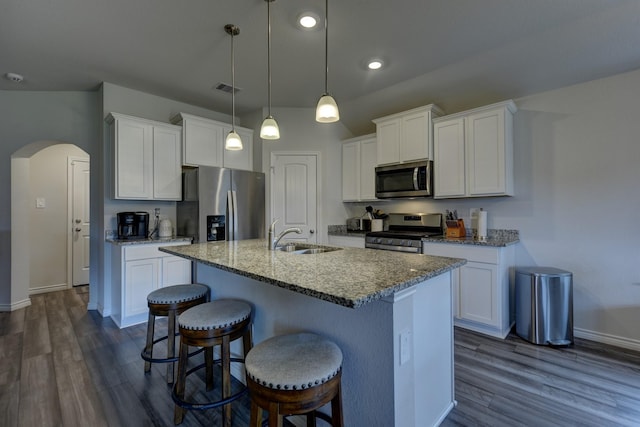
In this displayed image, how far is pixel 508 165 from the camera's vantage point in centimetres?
308

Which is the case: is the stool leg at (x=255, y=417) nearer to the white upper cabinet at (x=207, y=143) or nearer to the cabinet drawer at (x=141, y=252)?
the cabinet drawer at (x=141, y=252)

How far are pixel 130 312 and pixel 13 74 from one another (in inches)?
111

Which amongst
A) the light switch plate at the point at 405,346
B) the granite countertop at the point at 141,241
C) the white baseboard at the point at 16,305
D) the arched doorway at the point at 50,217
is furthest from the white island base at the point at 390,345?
the arched doorway at the point at 50,217

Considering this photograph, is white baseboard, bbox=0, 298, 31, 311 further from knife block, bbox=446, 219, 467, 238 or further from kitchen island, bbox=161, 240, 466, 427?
knife block, bbox=446, 219, 467, 238

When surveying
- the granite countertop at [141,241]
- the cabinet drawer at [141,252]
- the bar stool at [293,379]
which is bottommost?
the bar stool at [293,379]

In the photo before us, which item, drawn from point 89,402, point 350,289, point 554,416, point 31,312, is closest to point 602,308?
point 554,416

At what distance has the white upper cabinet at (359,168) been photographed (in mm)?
4156

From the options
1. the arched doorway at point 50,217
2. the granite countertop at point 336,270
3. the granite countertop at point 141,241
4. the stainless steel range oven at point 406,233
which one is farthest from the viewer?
the arched doorway at point 50,217

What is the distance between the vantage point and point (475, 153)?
3.20 meters

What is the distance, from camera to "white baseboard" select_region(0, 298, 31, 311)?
3651mm

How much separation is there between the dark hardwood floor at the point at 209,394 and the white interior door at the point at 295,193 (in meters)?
2.19

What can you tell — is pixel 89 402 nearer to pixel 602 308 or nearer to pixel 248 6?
pixel 248 6

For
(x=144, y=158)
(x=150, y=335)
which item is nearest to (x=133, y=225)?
(x=144, y=158)

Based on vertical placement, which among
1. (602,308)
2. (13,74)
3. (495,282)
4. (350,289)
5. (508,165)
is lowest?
(602,308)
